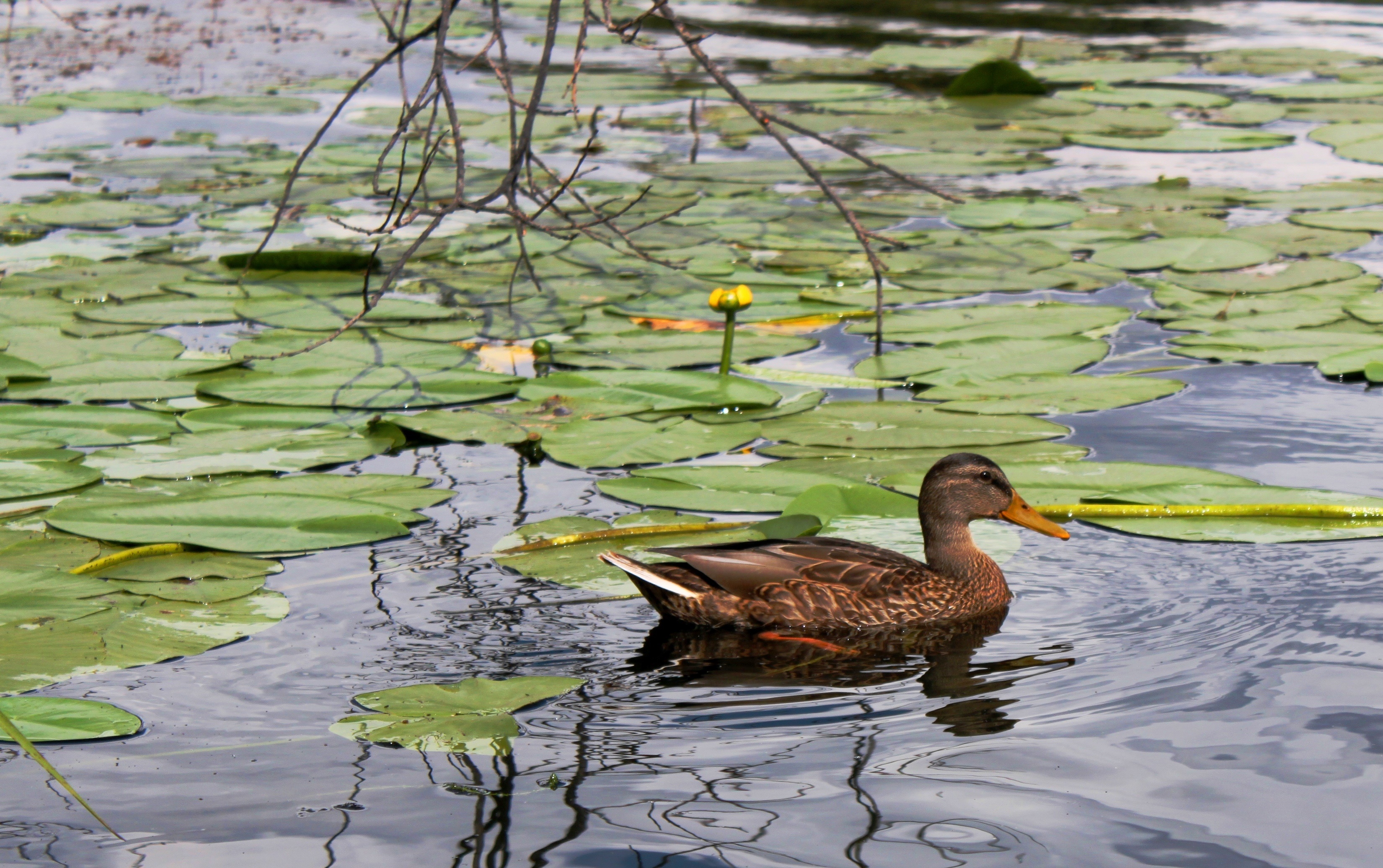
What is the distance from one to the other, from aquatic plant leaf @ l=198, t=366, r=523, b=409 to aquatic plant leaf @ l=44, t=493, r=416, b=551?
1001mm

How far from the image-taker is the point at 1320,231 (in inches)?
301

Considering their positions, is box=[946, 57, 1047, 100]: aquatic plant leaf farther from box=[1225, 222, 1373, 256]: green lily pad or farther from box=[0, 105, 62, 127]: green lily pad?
box=[0, 105, 62, 127]: green lily pad

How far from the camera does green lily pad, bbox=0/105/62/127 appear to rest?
34.1 feet

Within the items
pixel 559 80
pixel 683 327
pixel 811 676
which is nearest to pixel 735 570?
pixel 811 676

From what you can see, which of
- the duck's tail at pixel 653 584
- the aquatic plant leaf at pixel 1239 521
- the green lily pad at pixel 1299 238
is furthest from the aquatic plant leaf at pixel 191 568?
the green lily pad at pixel 1299 238

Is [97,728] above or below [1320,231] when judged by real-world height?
below

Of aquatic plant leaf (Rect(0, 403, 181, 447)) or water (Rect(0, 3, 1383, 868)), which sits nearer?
water (Rect(0, 3, 1383, 868))

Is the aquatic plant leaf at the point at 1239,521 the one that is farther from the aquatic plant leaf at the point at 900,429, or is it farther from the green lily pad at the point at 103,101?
the green lily pad at the point at 103,101

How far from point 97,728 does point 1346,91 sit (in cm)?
1044

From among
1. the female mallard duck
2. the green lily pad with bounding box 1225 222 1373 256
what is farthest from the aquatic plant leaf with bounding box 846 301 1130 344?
the female mallard duck

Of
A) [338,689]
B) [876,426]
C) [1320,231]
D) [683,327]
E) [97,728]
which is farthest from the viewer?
[1320,231]

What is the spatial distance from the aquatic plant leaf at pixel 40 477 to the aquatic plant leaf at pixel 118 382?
0.68m

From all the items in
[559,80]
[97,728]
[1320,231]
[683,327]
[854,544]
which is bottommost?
[97,728]

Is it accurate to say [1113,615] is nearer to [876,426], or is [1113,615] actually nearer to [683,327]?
[876,426]
